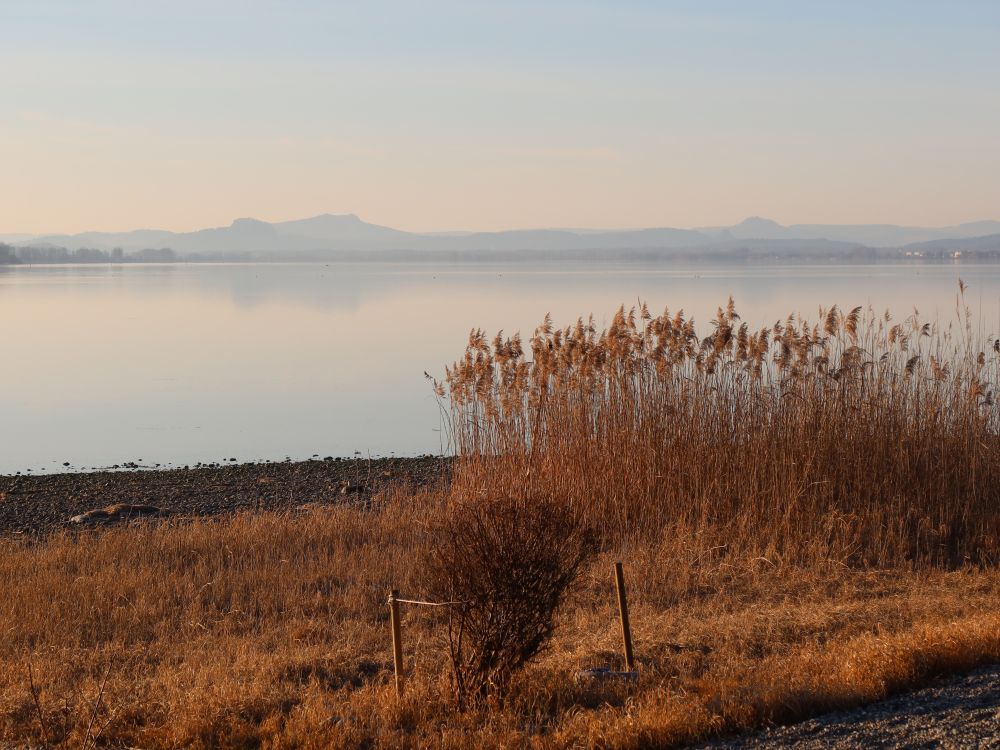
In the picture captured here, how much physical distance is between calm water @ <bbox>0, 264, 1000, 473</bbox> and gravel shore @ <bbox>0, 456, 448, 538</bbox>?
1.86 meters

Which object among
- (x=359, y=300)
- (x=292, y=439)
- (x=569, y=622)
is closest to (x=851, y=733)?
(x=569, y=622)

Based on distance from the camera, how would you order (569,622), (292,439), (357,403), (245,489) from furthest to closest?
(357,403)
(292,439)
(245,489)
(569,622)

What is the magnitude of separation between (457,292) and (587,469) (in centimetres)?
6086

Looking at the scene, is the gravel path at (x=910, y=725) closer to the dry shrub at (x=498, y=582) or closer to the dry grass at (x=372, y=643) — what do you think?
the dry grass at (x=372, y=643)

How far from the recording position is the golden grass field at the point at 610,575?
6.21 m

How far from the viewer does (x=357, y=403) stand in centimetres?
2717

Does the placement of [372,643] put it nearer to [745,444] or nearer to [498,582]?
[498,582]

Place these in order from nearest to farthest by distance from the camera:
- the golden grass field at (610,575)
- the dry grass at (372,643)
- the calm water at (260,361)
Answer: the dry grass at (372,643), the golden grass field at (610,575), the calm water at (260,361)

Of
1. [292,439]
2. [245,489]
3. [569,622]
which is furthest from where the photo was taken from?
[292,439]

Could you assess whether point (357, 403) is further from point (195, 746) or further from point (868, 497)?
point (195, 746)

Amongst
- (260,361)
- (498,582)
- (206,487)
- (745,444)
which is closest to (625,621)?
(498,582)

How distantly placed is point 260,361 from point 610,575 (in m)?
27.4

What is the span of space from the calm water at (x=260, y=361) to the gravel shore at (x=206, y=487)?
6.10 feet

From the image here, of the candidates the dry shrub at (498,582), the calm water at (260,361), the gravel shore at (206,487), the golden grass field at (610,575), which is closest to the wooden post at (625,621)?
the golden grass field at (610,575)
